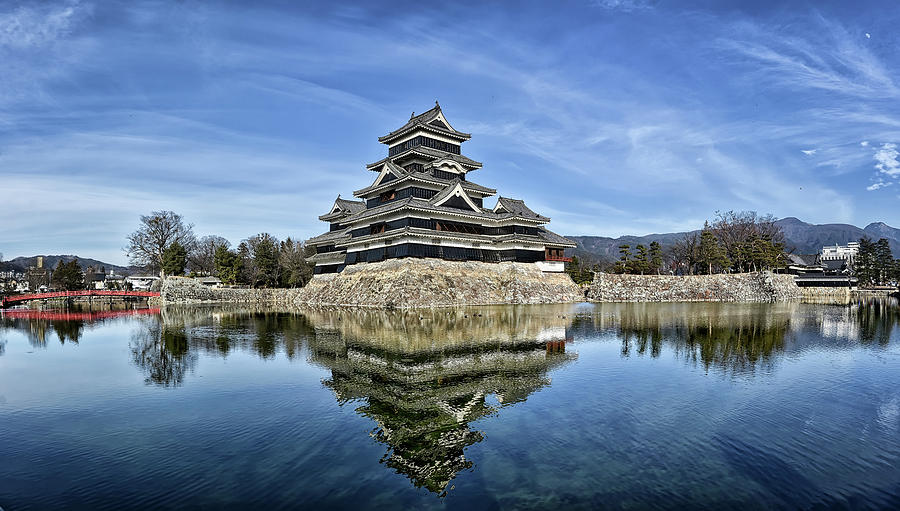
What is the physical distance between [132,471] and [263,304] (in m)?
47.1

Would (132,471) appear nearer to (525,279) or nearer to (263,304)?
(525,279)

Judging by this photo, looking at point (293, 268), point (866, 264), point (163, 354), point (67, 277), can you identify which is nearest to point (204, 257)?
point (67, 277)

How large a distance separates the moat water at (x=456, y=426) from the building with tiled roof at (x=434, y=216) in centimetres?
2285

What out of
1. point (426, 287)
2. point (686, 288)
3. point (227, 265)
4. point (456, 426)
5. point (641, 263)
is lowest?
point (456, 426)

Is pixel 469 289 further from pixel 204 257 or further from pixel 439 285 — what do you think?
pixel 204 257

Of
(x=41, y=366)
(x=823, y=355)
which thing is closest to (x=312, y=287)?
(x=41, y=366)

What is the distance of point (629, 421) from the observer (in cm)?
902

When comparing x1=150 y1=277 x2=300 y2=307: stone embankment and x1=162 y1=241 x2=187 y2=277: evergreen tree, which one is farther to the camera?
x1=162 y1=241 x2=187 y2=277: evergreen tree

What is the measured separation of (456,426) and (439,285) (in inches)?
1137

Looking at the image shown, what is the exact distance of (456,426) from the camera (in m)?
8.72

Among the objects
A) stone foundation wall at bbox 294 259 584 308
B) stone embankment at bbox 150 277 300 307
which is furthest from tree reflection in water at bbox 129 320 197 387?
stone embankment at bbox 150 277 300 307

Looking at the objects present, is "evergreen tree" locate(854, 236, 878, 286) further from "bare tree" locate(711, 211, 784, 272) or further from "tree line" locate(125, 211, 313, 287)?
"tree line" locate(125, 211, 313, 287)

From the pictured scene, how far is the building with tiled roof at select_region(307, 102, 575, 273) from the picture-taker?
132 feet

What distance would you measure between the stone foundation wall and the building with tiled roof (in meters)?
1.18
